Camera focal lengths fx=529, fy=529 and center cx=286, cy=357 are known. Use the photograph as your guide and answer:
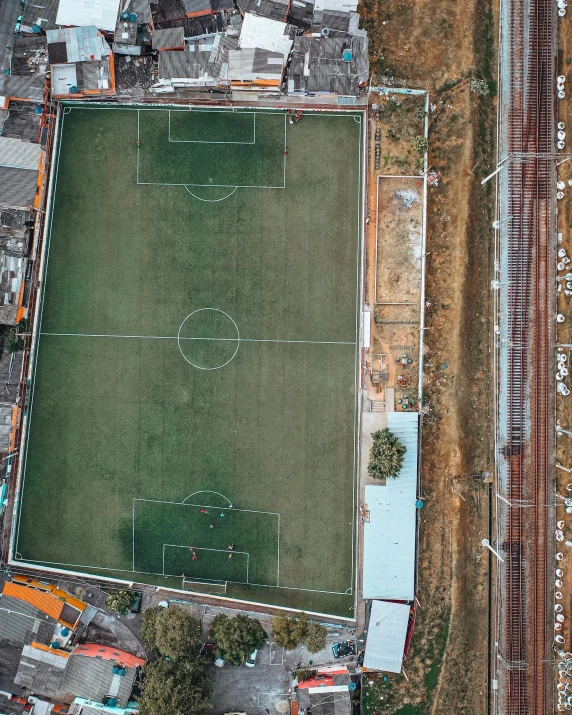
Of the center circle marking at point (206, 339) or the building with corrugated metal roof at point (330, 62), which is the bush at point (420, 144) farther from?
the center circle marking at point (206, 339)

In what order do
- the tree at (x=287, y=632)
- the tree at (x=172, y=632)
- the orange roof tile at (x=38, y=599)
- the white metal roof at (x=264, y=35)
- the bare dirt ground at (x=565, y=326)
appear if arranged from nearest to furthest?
1. the tree at (x=172, y=632)
2. the tree at (x=287, y=632)
3. the orange roof tile at (x=38, y=599)
4. the white metal roof at (x=264, y=35)
5. the bare dirt ground at (x=565, y=326)

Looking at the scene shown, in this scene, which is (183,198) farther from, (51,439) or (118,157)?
(51,439)

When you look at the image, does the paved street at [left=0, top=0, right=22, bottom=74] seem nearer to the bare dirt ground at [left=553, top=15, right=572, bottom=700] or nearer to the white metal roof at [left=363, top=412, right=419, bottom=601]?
the bare dirt ground at [left=553, top=15, right=572, bottom=700]

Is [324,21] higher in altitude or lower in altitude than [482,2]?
lower

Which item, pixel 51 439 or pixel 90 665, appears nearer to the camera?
pixel 90 665

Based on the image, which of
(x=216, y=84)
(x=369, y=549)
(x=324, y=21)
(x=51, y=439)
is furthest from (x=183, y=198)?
(x=369, y=549)

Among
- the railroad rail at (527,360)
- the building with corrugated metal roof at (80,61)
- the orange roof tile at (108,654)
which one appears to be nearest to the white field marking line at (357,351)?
the railroad rail at (527,360)
